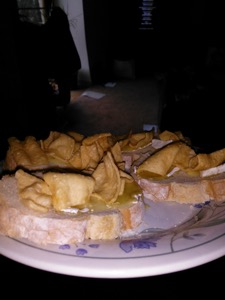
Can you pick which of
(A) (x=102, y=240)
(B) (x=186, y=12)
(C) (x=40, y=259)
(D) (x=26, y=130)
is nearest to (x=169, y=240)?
(A) (x=102, y=240)

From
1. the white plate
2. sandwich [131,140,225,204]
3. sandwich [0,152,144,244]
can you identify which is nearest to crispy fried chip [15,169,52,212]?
sandwich [0,152,144,244]

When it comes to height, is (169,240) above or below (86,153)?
below

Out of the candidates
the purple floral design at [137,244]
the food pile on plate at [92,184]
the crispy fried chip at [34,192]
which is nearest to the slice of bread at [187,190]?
the food pile on plate at [92,184]

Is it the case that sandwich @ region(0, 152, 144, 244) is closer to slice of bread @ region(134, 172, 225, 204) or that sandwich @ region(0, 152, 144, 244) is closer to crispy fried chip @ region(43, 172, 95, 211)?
crispy fried chip @ region(43, 172, 95, 211)

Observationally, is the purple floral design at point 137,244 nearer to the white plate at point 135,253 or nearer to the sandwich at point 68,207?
the white plate at point 135,253

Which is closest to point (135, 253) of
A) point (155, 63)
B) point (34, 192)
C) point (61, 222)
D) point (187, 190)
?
point (61, 222)

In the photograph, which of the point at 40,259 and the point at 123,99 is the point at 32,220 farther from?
the point at 123,99
